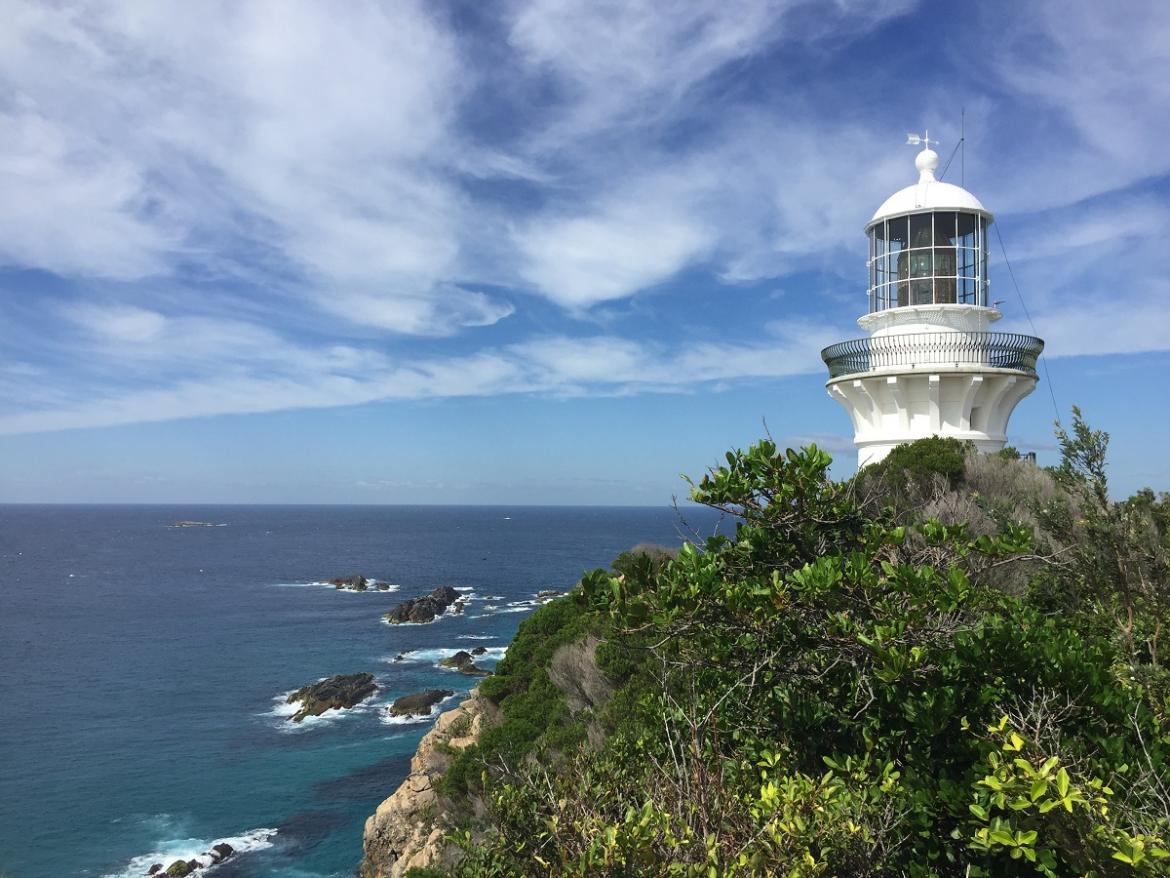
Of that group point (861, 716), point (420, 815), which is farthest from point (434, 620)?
point (861, 716)

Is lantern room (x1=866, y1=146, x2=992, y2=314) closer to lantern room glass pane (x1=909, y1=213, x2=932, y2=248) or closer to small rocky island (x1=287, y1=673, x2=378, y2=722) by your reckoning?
lantern room glass pane (x1=909, y1=213, x2=932, y2=248)

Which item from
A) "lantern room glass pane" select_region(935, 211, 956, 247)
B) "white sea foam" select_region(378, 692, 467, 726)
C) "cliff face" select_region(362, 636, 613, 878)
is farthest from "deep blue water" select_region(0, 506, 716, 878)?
"lantern room glass pane" select_region(935, 211, 956, 247)

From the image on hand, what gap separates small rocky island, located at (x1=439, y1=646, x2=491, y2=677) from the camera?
132 feet

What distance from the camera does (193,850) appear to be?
70.7 feet

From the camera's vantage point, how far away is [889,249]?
589 inches

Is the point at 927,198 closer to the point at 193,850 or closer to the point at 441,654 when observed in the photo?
the point at 193,850

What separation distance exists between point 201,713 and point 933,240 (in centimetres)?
3356

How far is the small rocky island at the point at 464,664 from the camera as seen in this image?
132 feet

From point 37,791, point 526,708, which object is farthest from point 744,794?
point 37,791

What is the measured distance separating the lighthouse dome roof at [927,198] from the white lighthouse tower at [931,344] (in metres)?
0.02

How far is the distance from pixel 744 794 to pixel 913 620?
53.0 inches

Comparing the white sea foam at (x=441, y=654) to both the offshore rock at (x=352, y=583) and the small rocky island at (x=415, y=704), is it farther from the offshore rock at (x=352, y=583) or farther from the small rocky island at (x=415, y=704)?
the offshore rock at (x=352, y=583)

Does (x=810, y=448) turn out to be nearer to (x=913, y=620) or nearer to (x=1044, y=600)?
(x=913, y=620)

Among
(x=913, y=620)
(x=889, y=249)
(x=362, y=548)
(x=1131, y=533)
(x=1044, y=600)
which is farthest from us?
(x=362, y=548)
